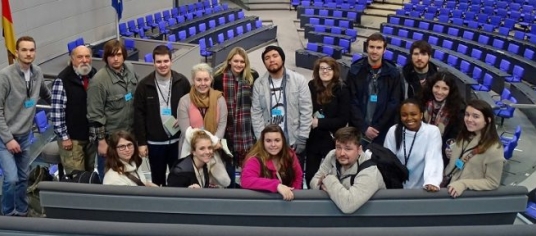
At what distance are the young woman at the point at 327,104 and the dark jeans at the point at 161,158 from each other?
44.3 inches

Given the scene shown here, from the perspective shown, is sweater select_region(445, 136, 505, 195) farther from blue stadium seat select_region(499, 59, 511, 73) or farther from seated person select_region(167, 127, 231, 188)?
blue stadium seat select_region(499, 59, 511, 73)

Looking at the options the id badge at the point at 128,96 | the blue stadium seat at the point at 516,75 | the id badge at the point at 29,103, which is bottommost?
the blue stadium seat at the point at 516,75

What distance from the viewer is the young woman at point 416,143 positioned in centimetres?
361

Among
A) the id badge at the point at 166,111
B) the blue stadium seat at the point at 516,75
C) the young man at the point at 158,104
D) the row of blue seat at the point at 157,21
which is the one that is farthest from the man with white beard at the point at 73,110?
the row of blue seat at the point at 157,21

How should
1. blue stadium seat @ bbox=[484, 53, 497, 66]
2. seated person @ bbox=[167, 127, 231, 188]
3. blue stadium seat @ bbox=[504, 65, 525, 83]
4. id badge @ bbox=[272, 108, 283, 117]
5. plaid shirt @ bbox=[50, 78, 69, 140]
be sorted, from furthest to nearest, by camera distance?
blue stadium seat @ bbox=[484, 53, 497, 66], blue stadium seat @ bbox=[504, 65, 525, 83], id badge @ bbox=[272, 108, 283, 117], plaid shirt @ bbox=[50, 78, 69, 140], seated person @ bbox=[167, 127, 231, 188]

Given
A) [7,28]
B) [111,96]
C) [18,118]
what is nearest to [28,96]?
[18,118]

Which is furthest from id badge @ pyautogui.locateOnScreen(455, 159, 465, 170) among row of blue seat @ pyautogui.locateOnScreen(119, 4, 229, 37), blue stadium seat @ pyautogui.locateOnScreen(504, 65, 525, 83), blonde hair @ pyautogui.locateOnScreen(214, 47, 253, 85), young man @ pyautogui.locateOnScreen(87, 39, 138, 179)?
row of blue seat @ pyautogui.locateOnScreen(119, 4, 229, 37)

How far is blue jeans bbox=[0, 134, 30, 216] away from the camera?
416 cm

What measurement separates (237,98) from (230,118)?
0.57 ft

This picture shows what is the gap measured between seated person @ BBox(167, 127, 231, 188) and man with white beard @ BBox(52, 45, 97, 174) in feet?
3.32

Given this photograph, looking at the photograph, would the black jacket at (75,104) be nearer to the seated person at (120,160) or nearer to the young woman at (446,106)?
the seated person at (120,160)

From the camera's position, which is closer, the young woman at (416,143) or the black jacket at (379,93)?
the young woman at (416,143)

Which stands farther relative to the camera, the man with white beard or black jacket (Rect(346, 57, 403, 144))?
black jacket (Rect(346, 57, 403, 144))

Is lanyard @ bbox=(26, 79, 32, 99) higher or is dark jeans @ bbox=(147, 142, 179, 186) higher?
lanyard @ bbox=(26, 79, 32, 99)
